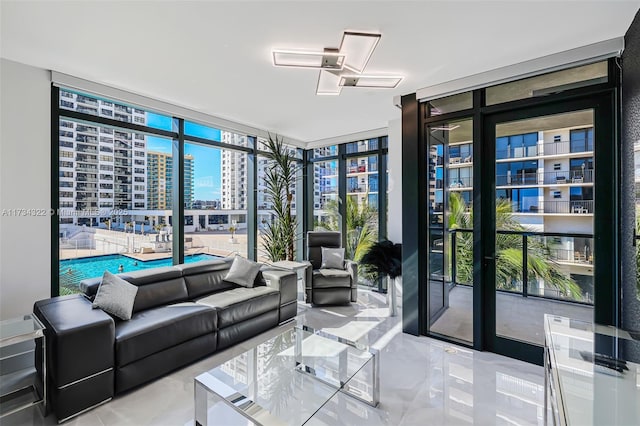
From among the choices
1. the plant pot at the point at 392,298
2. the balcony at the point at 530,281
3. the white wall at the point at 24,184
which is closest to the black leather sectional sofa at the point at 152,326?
the white wall at the point at 24,184

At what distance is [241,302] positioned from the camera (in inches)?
127

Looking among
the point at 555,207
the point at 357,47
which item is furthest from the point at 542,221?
the point at 357,47

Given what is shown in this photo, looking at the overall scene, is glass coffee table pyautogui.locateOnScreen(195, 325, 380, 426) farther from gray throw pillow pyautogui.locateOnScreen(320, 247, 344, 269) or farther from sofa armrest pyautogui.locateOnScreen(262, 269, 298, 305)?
gray throw pillow pyautogui.locateOnScreen(320, 247, 344, 269)

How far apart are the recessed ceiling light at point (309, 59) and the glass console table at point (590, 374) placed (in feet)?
8.54

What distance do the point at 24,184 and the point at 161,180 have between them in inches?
56.3

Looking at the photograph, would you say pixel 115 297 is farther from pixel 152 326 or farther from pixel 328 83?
pixel 328 83

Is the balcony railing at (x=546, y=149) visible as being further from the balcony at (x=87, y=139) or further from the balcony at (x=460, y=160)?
the balcony at (x=87, y=139)

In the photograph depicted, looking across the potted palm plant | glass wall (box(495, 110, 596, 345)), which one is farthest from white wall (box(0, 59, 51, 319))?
glass wall (box(495, 110, 596, 345))

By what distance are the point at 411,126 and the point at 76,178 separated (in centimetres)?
388

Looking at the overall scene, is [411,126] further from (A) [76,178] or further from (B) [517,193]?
(A) [76,178]

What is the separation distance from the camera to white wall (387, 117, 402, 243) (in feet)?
14.1

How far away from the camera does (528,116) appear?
9.32ft

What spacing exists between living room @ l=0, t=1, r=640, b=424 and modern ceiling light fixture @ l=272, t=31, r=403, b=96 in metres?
0.02

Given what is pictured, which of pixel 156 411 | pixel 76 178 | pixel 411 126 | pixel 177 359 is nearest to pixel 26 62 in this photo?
pixel 76 178
